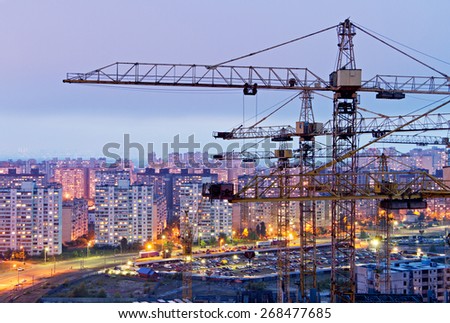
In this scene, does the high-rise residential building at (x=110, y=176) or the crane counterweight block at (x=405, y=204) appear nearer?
the crane counterweight block at (x=405, y=204)

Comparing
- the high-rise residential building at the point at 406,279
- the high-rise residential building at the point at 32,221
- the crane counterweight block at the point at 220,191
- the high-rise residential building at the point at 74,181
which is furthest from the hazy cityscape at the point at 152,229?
the crane counterweight block at the point at 220,191

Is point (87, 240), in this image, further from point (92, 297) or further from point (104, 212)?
point (92, 297)

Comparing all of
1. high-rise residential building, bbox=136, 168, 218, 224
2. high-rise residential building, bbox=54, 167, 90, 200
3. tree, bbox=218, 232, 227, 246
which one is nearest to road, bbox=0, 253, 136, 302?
tree, bbox=218, 232, 227, 246

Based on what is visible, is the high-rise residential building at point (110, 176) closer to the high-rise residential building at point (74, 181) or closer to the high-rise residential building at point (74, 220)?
the high-rise residential building at point (74, 220)

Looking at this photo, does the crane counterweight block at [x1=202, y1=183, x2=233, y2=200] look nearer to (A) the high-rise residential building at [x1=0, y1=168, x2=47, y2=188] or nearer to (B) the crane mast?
(B) the crane mast

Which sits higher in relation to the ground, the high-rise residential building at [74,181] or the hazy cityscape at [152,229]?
the high-rise residential building at [74,181]

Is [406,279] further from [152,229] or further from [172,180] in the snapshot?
[172,180]
